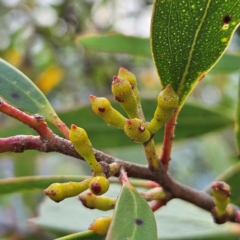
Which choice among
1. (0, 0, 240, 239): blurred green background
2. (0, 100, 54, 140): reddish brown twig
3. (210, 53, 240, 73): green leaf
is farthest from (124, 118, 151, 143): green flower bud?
(0, 0, 240, 239): blurred green background

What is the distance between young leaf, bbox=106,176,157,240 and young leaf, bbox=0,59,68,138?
0.17m

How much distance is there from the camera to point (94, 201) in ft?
1.88

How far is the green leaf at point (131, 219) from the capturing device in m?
0.46

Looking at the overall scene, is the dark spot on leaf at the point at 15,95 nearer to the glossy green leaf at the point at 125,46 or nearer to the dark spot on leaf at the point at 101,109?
the dark spot on leaf at the point at 101,109

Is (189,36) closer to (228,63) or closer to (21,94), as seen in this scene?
(21,94)

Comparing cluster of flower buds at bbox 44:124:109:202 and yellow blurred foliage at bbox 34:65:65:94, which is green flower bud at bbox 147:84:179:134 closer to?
cluster of flower buds at bbox 44:124:109:202

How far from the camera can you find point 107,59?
3.10 metres

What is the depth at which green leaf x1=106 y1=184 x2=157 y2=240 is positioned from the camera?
1.51 feet

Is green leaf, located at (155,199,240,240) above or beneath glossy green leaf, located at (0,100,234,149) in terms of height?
beneath

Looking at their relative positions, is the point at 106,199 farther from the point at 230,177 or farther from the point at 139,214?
the point at 230,177

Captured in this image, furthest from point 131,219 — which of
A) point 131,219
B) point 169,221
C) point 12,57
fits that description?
point 12,57

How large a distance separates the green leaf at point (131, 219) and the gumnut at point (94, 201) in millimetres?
69

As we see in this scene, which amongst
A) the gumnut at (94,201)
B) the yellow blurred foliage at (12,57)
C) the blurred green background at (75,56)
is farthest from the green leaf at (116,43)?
the yellow blurred foliage at (12,57)

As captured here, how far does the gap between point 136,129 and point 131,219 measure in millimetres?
99
